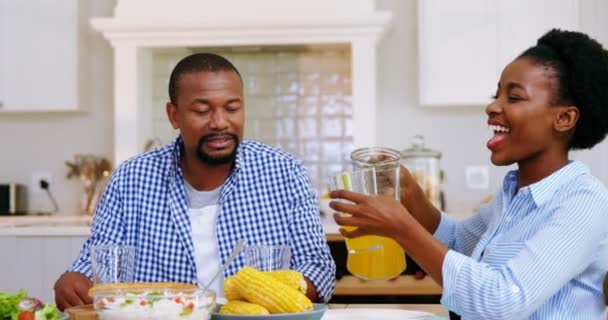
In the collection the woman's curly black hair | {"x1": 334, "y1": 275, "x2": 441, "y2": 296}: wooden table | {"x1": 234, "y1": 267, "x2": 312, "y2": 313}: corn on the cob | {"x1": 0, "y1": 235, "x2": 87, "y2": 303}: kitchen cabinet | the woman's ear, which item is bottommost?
{"x1": 334, "y1": 275, "x2": 441, "y2": 296}: wooden table

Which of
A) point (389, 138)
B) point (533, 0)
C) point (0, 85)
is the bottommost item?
point (389, 138)

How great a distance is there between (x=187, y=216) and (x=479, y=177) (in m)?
2.38

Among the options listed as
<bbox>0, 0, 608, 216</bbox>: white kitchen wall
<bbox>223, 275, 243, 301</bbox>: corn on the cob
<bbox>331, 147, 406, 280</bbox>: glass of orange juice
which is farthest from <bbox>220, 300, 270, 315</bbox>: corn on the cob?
<bbox>0, 0, 608, 216</bbox>: white kitchen wall

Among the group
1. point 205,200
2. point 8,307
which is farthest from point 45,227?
point 8,307

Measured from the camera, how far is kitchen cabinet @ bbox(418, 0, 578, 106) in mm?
3951

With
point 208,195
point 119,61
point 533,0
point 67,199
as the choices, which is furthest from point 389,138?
point 208,195

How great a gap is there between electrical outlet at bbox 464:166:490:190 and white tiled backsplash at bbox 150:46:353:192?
576 millimetres

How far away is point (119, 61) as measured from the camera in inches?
161

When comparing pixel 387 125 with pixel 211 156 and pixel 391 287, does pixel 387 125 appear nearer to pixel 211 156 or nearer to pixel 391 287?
pixel 391 287

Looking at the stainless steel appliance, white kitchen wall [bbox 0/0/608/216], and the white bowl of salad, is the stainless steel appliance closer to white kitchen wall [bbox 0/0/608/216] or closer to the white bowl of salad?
white kitchen wall [bbox 0/0/608/216]

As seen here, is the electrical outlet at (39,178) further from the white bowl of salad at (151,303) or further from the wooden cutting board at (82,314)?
the white bowl of salad at (151,303)

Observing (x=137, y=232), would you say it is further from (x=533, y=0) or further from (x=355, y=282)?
(x=533, y=0)

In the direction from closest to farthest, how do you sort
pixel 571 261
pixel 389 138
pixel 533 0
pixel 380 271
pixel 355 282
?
pixel 571 261 < pixel 380 271 < pixel 355 282 < pixel 533 0 < pixel 389 138

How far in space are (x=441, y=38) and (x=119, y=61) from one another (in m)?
1.43
